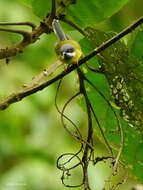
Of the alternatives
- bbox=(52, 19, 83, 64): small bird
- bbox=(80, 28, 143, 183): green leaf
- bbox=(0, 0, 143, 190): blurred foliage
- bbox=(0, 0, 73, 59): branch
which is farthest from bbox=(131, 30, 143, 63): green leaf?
bbox=(0, 0, 143, 190): blurred foliage

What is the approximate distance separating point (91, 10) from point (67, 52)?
0.16m

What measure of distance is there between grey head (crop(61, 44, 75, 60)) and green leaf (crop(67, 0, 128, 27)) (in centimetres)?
12

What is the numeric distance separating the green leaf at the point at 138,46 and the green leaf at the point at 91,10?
9 cm

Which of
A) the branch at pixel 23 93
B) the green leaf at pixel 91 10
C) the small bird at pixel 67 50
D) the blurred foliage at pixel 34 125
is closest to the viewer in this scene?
the branch at pixel 23 93

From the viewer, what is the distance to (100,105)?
4.39 ft

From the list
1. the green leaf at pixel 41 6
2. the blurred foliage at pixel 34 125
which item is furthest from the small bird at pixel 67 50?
the blurred foliage at pixel 34 125

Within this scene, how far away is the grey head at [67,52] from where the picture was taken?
1.14 meters

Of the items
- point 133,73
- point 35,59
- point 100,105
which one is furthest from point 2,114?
point 133,73

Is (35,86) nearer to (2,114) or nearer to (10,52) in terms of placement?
(10,52)

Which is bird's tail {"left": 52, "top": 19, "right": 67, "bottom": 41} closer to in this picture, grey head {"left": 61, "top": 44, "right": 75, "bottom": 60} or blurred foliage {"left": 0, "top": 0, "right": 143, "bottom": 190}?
grey head {"left": 61, "top": 44, "right": 75, "bottom": 60}

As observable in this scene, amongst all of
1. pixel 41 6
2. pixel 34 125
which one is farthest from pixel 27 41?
pixel 34 125

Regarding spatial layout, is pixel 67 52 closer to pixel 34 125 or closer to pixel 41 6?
pixel 41 6

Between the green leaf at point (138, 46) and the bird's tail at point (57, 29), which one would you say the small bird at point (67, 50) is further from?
the green leaf at point (138, 46)

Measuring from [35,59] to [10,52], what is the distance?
6.07 ft
